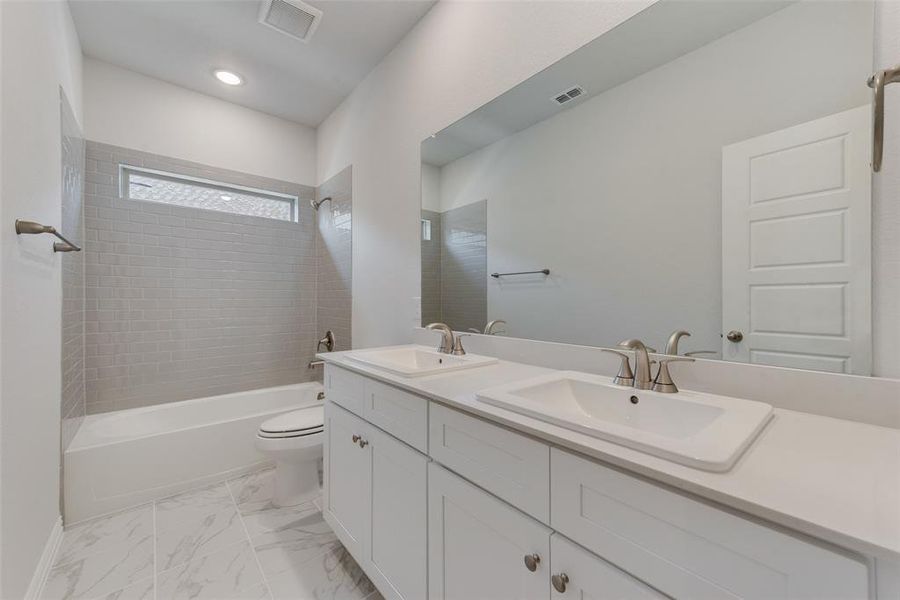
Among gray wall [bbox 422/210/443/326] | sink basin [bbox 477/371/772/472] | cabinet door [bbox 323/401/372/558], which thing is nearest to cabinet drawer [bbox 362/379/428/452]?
cabinet door [bbox 323/401/372/558]

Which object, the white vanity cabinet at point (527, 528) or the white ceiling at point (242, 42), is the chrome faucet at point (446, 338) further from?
the white ceiling at point (242, 42)

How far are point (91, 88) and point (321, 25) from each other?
163 centimetres

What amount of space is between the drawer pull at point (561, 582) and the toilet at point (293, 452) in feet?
5.05

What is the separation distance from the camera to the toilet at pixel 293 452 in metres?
1.95

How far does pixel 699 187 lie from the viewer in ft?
3.36

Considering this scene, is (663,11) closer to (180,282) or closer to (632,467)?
(632,467)

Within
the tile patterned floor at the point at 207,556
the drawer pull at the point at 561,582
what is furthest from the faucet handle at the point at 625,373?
the tile patterned floor at the point at 207,556

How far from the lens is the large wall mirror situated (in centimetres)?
81

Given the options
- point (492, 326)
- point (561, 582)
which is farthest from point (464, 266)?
point (561, 582)

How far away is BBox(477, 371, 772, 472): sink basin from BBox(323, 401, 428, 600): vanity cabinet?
0.41 metres

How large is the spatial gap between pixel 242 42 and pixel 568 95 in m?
2.01

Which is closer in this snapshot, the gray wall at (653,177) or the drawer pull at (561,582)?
the drawer pull at (561,582)

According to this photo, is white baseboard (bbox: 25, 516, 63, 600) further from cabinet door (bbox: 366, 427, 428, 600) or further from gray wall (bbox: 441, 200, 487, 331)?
gray wall (bbox: 441, 200, 487, 331)

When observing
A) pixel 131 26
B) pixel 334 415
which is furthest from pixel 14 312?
pixel 131 26
